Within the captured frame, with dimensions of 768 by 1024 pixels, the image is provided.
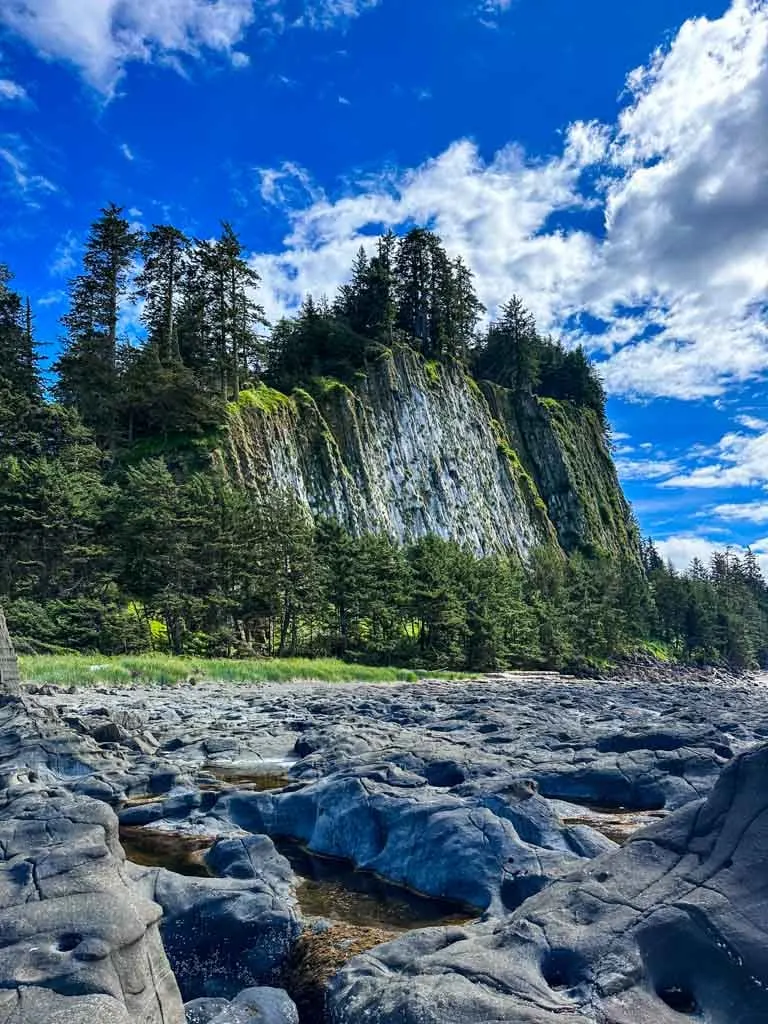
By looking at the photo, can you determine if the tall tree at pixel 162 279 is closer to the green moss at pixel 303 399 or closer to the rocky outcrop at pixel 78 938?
the green moss at pixel 303 399

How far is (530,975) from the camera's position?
4.58 metres

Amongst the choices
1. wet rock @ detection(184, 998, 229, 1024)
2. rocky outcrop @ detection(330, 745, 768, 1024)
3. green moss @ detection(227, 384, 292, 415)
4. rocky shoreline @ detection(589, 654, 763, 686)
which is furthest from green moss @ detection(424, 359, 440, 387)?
wet rock @ detection(184, 998, 229, 1024)

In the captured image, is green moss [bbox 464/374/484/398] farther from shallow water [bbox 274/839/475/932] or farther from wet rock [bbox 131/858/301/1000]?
wet rock [bbox 131/858/301/1000]

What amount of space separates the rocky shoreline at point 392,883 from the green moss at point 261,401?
44.6 meters

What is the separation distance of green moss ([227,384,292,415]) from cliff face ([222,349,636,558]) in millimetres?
120

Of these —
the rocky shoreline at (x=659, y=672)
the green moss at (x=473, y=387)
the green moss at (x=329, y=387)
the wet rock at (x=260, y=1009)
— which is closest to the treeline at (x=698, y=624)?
the rocky shoreline at (x=659, y=672)

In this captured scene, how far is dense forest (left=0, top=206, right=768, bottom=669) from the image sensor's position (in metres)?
39.9

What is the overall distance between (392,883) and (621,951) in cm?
425

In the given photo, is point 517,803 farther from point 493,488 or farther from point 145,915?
point 493,488

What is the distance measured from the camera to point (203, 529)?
→ 42.9 metres

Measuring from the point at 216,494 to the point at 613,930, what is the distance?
42992 millimetres

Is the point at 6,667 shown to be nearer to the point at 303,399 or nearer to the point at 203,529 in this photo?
the point at 203,529

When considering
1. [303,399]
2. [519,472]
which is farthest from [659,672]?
[303,399]

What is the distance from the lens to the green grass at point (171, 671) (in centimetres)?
2809
